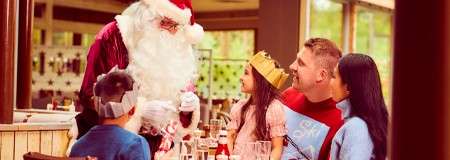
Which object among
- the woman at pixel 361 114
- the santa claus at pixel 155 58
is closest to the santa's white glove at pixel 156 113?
the santa claus at pixel 155 58

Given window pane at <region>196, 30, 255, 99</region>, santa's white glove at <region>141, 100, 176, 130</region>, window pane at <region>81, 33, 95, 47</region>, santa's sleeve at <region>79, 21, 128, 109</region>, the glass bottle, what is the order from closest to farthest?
the glass bottle < santa's white glove at <region>141, 100, 176, 130</region> < santa's sleeve at <region>79, 21, 128, 109</region> < window pane at <region>196, 30, 255, 99</region> < window pane at <region>81, 33, 95, 47</region>

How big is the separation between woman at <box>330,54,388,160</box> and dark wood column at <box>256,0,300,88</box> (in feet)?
10.4

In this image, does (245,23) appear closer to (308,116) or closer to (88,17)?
(88,17)

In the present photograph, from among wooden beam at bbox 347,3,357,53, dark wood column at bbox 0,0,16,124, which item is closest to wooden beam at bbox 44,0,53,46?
wooden beam at bbox 347,3,357,53

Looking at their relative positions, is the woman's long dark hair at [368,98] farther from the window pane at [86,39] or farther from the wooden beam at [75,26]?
the window pane at [86,39]

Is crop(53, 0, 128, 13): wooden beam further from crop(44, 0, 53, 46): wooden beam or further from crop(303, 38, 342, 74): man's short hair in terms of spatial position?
crop(303, 38, 342, 74): man's short hair

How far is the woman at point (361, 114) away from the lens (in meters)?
2.65

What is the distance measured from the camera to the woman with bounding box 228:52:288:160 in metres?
3.32

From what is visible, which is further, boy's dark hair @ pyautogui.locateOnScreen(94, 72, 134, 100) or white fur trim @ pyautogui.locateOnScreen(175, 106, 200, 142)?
white fur trim @ pyautogui.locateOnScreen(175, 106, 200, 142)

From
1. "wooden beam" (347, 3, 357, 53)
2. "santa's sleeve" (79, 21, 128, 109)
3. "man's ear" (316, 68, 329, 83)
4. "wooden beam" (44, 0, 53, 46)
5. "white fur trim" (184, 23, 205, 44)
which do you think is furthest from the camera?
"wooden beam" (44, 0, 53, 46)

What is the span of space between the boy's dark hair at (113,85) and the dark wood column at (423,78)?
1211 mm

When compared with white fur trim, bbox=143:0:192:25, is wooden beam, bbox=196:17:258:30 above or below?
above

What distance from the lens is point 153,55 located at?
12.6ft

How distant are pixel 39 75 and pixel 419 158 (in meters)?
9.08
